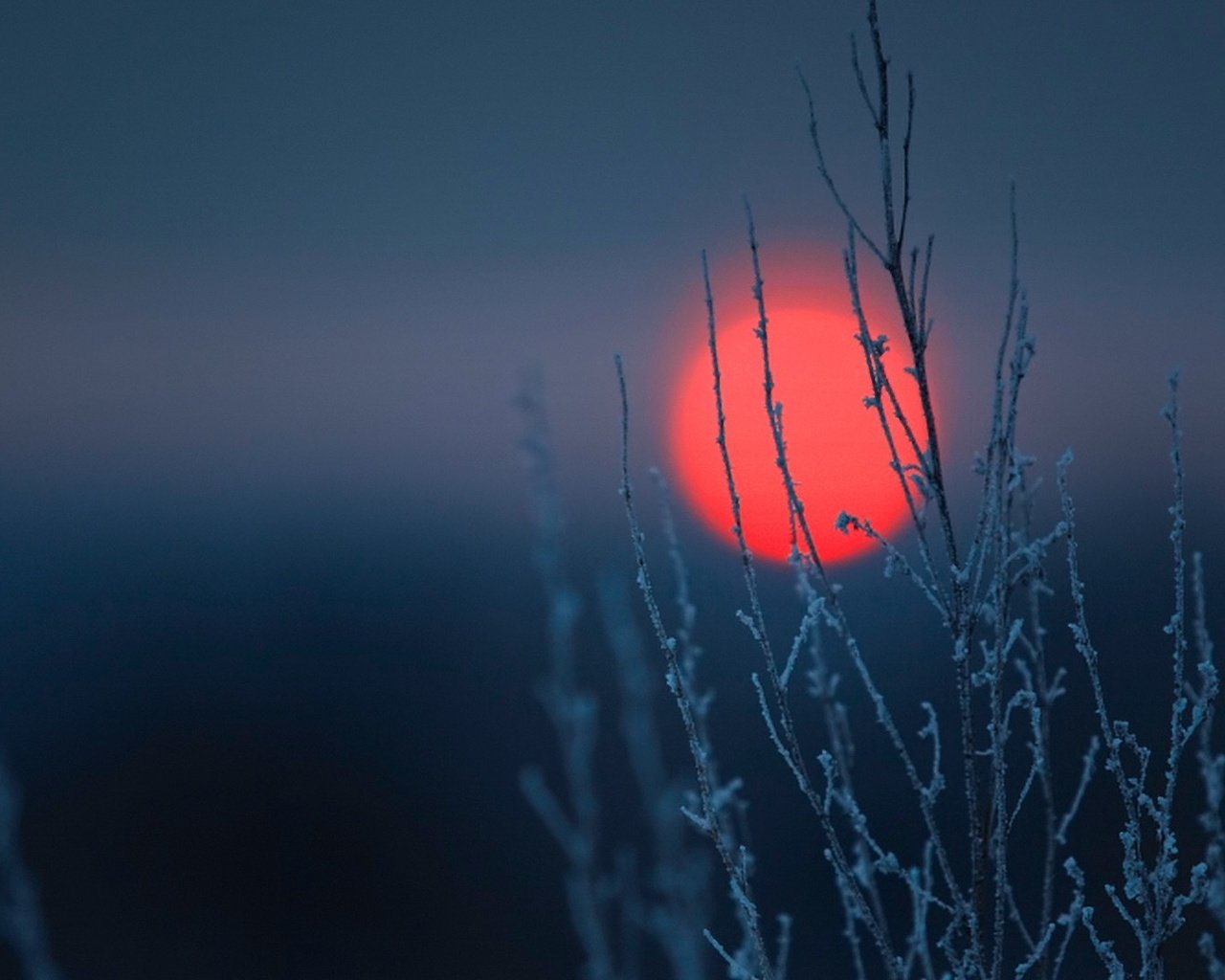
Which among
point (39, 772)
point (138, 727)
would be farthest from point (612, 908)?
point (138, 727)

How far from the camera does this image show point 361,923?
2819cm

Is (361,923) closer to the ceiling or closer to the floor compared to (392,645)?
closer to the floor

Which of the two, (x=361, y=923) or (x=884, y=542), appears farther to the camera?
(x=361, y=923)

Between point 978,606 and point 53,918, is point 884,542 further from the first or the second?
point 53,918

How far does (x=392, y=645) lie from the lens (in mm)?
44531

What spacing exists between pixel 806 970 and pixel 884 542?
2225 cm

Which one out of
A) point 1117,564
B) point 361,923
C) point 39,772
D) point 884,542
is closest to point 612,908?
point 884,542

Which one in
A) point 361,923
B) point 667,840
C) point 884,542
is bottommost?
point 361,923

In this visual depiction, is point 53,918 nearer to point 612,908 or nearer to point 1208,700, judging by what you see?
point 612,908

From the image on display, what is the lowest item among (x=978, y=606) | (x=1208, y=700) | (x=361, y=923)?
(x=361, y=923)

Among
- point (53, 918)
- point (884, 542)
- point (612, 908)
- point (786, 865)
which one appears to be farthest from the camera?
point (53, 918)

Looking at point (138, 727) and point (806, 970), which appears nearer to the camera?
point (806, 970)

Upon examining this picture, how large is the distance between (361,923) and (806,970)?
13256mm

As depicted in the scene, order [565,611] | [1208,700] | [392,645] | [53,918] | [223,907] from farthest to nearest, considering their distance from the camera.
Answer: [392,645] < [223,907] < [53,918] < [565,611] < [1208,700]
